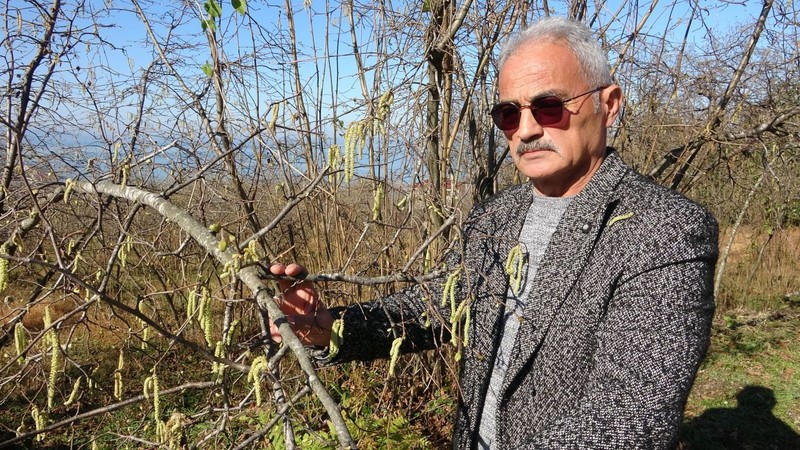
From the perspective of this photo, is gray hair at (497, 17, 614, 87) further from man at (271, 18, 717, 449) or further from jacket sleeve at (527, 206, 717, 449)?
jacket sleeve at (527, 206, 717, 449)

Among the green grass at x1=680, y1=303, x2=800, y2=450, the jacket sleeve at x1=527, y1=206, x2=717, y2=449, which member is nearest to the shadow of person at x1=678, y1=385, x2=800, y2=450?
the green grass at x1=680, y1=303, x2=800, y2=450

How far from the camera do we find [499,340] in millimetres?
1820

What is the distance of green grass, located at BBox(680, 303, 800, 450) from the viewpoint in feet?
13.9

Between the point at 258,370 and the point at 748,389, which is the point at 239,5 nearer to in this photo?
the point at 258,370

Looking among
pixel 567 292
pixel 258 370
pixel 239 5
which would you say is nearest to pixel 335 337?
pixel 258 370

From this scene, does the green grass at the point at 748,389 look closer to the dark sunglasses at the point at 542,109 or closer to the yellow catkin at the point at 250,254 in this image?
the dark sunglasses at the point at 542,109

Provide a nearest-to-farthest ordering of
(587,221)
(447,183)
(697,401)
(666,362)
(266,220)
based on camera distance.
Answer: (666,362) < (587,221) < (447,183) < (266,220) < (697,401)

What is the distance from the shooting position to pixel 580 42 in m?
1.70

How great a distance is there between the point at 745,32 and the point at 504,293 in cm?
328

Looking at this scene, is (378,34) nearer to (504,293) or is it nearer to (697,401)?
(504,293)

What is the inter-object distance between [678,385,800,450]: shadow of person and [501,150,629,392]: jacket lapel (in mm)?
3201

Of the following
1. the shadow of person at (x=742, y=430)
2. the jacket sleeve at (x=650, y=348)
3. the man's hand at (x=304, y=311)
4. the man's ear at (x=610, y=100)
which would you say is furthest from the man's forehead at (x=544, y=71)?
the shadow of person at (x=742, y=430)

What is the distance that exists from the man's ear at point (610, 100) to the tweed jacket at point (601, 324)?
138 millimetres

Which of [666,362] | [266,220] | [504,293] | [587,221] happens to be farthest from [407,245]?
[666,362]
